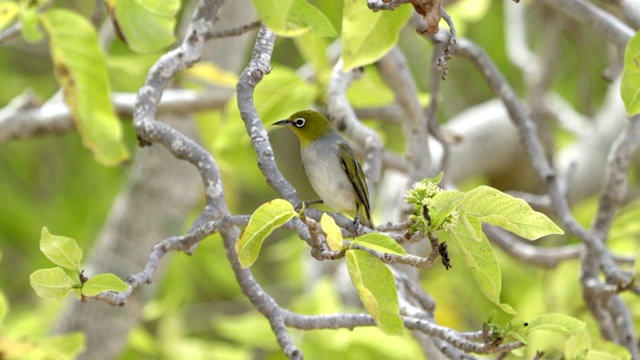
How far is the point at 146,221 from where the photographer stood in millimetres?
4074

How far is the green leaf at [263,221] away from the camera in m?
1.56

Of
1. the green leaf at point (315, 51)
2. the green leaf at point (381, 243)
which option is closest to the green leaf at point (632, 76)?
the green leaf at point (381, 243)

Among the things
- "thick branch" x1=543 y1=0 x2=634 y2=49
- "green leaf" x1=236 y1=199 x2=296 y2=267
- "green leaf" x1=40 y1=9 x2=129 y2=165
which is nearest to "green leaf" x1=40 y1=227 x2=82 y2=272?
"green leaf" x1=236 y1=199 x2=296 y2=267

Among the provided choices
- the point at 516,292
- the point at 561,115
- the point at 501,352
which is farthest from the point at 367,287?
the point at 561,115

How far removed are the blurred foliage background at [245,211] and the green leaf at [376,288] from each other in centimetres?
118

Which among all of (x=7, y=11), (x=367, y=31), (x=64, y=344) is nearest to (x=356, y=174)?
(x=367, y=31)

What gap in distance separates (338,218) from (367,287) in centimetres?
26

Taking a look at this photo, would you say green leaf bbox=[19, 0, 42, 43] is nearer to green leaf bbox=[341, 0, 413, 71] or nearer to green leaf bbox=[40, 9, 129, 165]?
green leaf bbox=[40, 9, 129, 165]

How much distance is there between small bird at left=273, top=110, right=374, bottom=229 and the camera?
8.06 ft

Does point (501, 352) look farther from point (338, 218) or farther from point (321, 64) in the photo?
point (321, 64)

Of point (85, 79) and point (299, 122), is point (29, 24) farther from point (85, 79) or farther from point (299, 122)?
point (299, 122)

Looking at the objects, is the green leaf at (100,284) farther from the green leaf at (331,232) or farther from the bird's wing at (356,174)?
the bird's wing at (356,174)

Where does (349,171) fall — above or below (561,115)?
above

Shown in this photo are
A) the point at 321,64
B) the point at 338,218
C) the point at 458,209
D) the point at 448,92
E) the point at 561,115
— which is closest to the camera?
the point at 458,209
